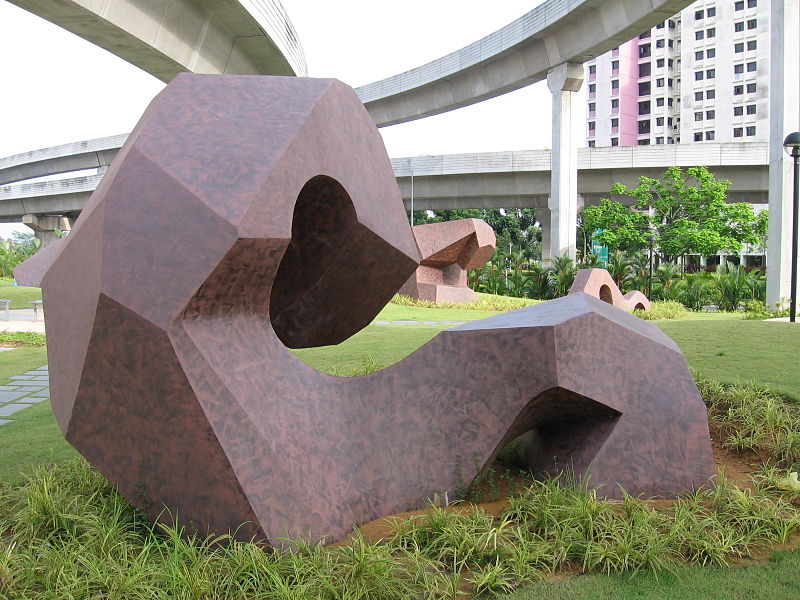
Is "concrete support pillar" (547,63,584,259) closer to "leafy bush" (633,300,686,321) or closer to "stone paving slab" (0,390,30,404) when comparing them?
"leafy bush" (633,300,686,321)

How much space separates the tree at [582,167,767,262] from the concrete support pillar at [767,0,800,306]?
1483 cm

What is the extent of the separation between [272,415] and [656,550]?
91.9 inches

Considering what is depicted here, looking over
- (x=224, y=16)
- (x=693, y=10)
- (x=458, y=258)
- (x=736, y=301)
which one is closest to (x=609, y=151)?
(x=736, y=301)

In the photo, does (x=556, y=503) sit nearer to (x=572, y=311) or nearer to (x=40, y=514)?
(x=572, y=311)

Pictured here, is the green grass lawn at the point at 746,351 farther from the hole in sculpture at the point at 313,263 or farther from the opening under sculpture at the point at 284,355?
the hole in sculpture at the point at 313,263

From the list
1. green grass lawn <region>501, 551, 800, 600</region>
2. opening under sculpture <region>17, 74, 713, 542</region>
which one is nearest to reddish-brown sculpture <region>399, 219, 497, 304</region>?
opening under sculpture <region>17, 74, 713, 542</region>

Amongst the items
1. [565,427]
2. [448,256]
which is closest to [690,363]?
[565,427]

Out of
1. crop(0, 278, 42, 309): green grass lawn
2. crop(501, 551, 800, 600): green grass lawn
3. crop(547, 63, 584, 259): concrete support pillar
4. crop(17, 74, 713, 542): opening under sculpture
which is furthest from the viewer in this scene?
crop(547, 63, 584, 259): concrete support pillar

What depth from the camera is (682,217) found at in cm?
3534

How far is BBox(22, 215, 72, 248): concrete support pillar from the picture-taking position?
47812mm

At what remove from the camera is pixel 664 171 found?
34.7 metres

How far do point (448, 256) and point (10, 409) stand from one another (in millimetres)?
16764

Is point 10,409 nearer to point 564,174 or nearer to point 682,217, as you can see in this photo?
point 564,174

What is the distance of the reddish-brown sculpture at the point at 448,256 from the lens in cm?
2242
